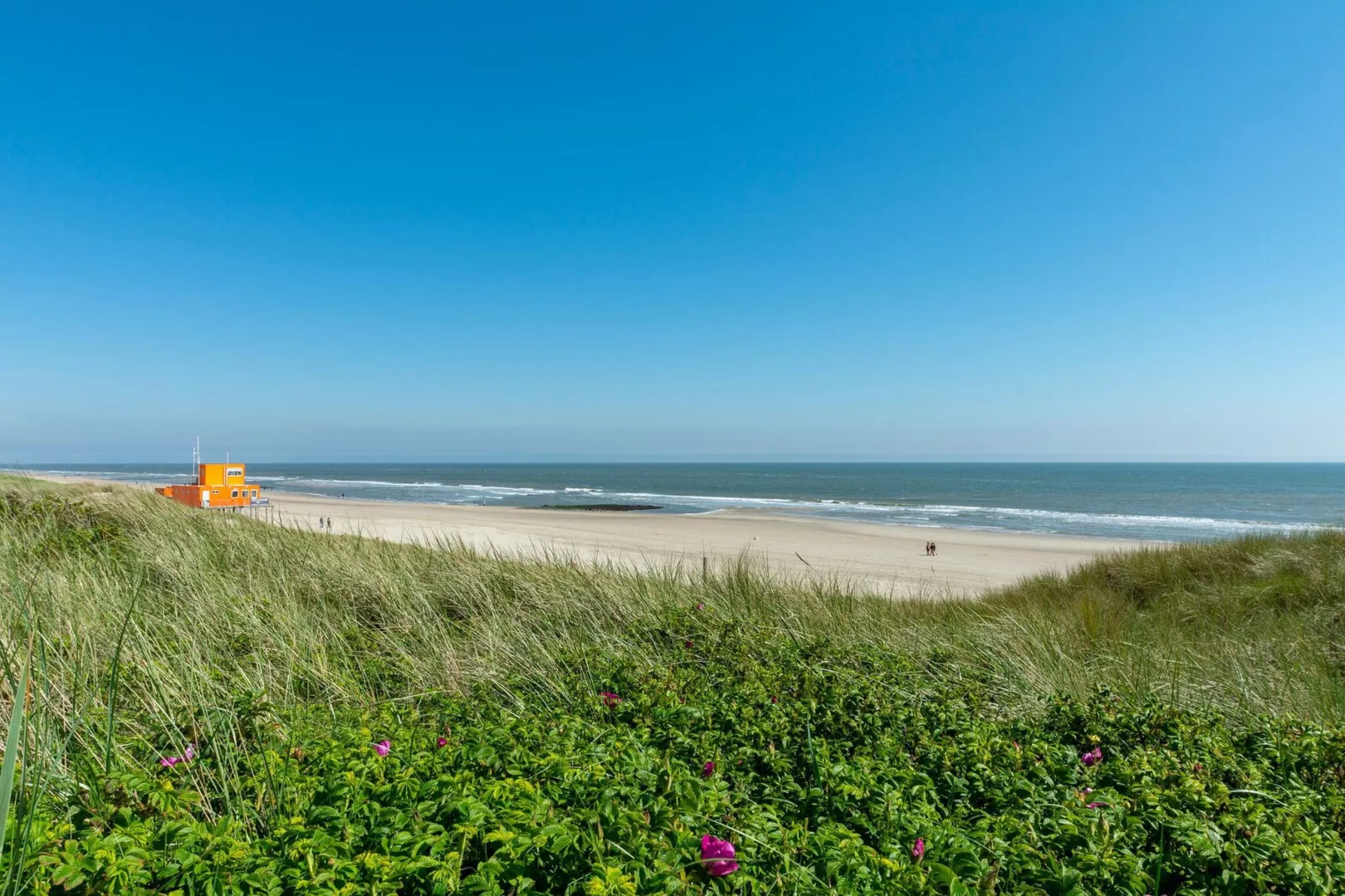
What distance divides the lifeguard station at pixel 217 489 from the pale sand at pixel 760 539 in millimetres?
2388

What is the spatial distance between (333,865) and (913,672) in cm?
338

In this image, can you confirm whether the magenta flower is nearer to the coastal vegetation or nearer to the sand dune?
the coastal vegetation

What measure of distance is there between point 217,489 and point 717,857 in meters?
23.7

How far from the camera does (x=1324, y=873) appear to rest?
6.18ft

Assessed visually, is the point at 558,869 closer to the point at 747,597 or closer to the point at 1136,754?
the point at 1136,754

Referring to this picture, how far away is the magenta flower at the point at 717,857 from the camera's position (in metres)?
Answer: 1.80

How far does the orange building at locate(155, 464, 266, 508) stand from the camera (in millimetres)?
20125

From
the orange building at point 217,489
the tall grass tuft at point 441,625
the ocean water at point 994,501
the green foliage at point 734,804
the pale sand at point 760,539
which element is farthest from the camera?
the ocean water at point 994,501

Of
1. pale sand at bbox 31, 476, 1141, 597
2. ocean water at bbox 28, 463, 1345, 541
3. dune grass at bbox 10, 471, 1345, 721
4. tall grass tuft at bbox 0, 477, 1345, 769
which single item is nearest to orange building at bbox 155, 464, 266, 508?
pale sand at bbox 31, 476, 1141, 597

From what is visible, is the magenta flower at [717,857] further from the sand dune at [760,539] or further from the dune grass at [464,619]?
the sand dune at [760,539]

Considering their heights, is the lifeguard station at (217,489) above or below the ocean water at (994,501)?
above

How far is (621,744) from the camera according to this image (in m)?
2.68

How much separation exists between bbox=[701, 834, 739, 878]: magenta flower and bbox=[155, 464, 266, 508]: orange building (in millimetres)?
21399

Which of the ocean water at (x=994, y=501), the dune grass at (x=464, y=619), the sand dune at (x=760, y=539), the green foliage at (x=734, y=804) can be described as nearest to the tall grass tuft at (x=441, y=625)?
the dune grass at (x=464, y=619)
